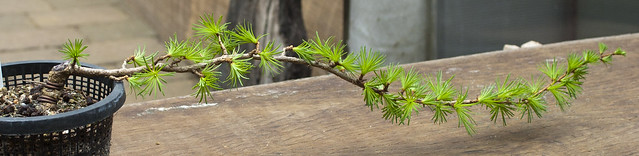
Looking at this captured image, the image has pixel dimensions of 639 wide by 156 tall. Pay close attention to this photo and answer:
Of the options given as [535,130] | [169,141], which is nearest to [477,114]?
[535,130]

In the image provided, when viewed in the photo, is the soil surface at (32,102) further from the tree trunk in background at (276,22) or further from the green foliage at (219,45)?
the tree trunk in background at (276,22)

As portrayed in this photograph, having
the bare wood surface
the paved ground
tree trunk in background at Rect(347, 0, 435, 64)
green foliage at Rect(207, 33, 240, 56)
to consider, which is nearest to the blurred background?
tree trunk in background at Rect(347, 0, 435, 64)

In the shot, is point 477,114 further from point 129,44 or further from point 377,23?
point 129,44

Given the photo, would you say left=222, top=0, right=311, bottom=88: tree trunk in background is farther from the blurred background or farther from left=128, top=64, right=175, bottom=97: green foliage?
left=128, top=64, right=175, bottom=97: green foliage

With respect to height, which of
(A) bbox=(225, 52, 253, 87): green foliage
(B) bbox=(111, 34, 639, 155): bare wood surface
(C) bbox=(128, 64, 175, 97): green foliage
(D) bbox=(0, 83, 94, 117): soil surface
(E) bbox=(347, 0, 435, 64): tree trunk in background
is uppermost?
(E) bbox=(347, 0, 435, 64): tree trunk in background

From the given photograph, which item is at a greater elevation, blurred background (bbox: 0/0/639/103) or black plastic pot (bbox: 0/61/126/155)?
blurred background (bbox: 0/0/639/103)
